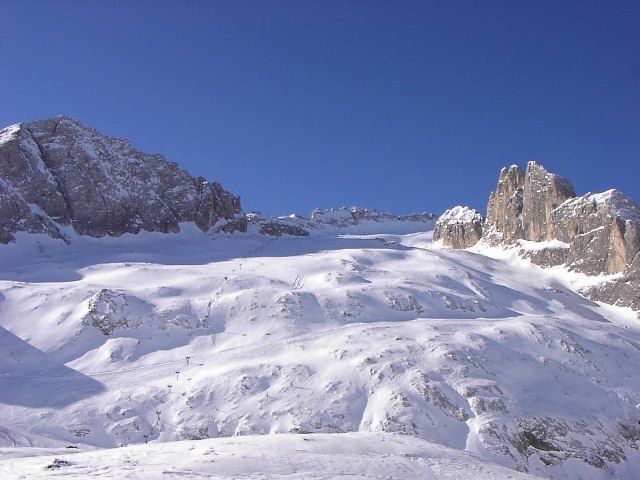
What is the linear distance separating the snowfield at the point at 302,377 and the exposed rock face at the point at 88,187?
66.4 feet

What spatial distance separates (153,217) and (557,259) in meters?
73.9

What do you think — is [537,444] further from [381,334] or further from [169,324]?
[169,324]

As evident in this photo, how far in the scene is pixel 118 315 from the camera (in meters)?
47.7

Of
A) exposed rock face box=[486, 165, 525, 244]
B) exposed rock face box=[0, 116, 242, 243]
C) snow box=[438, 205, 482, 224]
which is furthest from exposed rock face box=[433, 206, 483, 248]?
exposed rock face box=[0, 116, 242, 243]

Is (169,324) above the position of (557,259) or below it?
below

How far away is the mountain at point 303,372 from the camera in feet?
76.0

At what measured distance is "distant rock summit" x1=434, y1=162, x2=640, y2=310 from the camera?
77.0m

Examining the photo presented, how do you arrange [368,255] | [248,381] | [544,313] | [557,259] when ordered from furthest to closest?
[557,259], [368,255], [544,313], [248,381]

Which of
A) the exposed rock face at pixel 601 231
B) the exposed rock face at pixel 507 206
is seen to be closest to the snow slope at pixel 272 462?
the exposed rock face at pixel 601 231

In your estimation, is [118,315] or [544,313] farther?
[544,313]

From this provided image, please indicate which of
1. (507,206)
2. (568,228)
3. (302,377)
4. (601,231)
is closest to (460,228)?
(507,206)

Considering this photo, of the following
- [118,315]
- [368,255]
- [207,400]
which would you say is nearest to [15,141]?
[118,315]

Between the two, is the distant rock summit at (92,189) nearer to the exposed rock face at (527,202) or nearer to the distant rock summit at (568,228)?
the exposed rock face at (527,202)

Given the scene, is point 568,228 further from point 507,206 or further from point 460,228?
point 460,228
